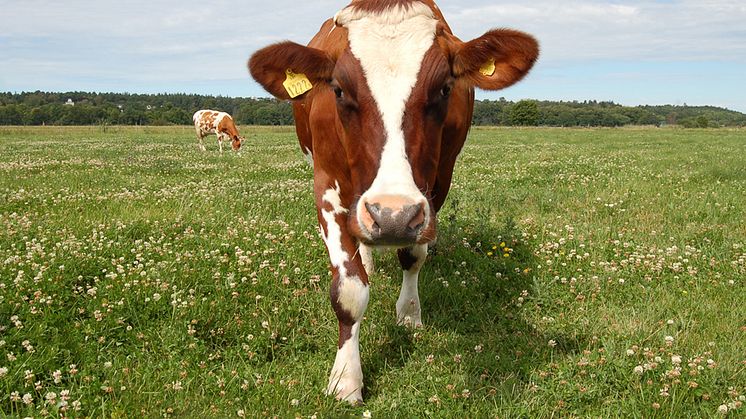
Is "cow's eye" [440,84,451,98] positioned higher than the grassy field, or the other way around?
"cow's eye" [440,84,451,98]

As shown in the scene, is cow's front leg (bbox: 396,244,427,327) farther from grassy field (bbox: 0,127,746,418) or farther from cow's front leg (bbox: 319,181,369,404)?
cow's front leg (bbox: 319,181,369,404)

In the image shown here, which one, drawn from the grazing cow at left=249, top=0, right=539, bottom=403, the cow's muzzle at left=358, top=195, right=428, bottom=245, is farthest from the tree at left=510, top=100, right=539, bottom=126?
the cow's muzzle at left=358, top=195, right=428, bottom=245

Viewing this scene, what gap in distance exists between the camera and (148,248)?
245 inches

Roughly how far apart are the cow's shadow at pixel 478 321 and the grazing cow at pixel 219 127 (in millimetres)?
24526

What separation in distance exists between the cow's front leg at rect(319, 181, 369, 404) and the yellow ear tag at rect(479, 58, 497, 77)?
148 cm

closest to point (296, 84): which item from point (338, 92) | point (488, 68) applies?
point (338, 92)

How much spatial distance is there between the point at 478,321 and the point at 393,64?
283 centimetres

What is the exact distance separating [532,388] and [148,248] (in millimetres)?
4337

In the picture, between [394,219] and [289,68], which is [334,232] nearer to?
[289,68]

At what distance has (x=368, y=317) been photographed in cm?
536

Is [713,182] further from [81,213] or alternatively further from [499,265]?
[81,213]

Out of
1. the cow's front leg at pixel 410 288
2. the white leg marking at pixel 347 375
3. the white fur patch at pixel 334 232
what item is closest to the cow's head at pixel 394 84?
the white fur patch at pixel 334 232

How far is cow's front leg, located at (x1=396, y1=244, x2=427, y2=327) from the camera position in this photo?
543cm

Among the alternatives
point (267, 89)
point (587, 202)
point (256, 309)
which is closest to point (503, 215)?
point (587, 202)
